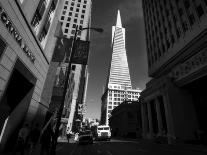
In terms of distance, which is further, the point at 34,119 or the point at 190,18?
the point at 190,18

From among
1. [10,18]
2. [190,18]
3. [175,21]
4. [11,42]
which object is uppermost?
[175,21]

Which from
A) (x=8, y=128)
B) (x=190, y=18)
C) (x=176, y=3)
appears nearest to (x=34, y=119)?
(x=8, y=128)

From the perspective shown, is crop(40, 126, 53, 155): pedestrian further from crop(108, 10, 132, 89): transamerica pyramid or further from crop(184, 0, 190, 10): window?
crop(108, 10, 132, 89): transamerica pyramid

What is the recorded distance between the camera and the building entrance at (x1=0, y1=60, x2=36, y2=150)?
10.2m

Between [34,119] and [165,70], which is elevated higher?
[165,70]

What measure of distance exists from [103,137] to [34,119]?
70.6 ft

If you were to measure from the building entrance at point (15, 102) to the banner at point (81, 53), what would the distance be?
383cm

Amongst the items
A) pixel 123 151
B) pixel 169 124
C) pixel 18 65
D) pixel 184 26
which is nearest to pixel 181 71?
pixel 184 26

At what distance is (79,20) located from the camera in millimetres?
71750

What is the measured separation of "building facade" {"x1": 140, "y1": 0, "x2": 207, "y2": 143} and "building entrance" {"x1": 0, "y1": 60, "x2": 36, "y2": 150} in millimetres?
24560

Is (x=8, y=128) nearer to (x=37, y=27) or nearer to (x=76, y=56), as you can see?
(x=76, y=56)

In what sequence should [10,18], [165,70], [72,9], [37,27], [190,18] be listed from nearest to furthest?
[10,18] < [37,27] < [190,18] < [165,70] < [72,9]

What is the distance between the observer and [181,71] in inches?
1157

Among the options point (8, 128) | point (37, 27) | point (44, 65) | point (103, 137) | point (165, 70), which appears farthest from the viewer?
point (165, 70)
